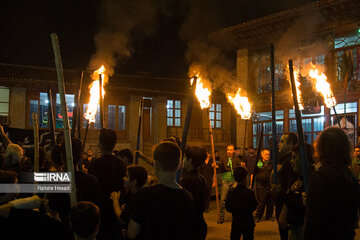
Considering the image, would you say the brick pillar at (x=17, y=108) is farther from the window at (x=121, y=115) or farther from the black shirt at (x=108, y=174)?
the black shirt at (x=108, y=174)

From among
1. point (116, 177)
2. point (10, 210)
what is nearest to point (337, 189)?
point (10, 210)

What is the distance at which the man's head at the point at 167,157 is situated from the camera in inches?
111

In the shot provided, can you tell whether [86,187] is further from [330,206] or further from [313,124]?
[313,124]

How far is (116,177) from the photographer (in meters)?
4.31

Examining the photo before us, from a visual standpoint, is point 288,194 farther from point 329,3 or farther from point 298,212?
point 329,3

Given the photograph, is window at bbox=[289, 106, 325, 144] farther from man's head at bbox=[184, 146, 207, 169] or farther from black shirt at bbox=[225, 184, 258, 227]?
man's head at bbox=[184, 146, 207, 169]

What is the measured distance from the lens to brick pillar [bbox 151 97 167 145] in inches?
930

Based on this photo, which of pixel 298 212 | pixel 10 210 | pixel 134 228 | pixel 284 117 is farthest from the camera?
pixel 284 117

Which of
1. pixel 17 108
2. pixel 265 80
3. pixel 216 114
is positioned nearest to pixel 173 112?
pixel 216 114

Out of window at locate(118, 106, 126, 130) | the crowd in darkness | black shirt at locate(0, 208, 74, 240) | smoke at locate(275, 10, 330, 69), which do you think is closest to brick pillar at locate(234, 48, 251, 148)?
smoke at locate(275, 10, 330, 69)

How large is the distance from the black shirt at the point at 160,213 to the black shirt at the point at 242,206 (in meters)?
3.15

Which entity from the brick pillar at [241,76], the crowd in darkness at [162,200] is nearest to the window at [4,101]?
the brick pillar at [241,76]

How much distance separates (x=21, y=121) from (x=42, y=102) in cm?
178

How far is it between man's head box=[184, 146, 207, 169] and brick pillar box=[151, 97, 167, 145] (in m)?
19.2
